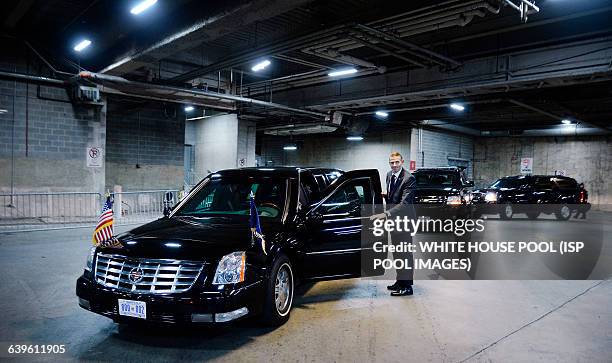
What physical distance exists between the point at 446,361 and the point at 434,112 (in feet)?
58.5

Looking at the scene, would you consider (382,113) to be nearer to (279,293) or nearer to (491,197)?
(491,197)

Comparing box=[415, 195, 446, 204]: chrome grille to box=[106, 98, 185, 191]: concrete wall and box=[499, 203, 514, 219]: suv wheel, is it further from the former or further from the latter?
box=[106, 98, 185, 191]: concrete wall

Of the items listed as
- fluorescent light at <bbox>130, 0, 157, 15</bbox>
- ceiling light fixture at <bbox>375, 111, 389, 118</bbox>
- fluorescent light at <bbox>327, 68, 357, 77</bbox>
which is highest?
fluorescent light at <bbox>327, 68, 357, 77</bbox>

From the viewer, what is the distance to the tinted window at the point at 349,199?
5520 mm

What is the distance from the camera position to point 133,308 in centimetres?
386

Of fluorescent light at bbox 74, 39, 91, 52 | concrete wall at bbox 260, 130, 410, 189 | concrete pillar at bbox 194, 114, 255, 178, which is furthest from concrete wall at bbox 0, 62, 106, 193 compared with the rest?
concrete wall at bbox 260, 130, 410, 189

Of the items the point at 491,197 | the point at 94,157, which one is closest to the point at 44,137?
the point at 94,157

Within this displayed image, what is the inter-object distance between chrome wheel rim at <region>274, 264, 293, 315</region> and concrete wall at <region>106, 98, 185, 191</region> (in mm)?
13700

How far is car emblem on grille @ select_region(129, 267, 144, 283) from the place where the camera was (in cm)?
394

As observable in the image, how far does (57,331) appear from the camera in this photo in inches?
176

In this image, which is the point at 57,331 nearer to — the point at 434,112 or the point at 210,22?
the point at 210,22

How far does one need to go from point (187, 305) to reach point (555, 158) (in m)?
27.6

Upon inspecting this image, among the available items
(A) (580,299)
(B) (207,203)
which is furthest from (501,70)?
(B) (207,203)

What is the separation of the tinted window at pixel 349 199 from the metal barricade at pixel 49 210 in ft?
29.9
